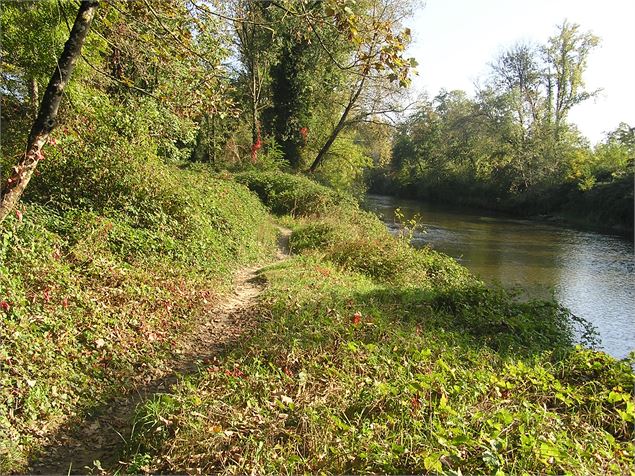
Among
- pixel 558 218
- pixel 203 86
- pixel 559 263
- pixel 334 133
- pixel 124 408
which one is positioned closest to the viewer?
pixel 124 408

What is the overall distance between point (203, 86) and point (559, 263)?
17069mm

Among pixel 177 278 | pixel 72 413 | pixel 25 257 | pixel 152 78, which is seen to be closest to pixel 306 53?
pixel 152 78

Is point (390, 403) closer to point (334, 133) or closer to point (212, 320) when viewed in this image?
point (212, 320)

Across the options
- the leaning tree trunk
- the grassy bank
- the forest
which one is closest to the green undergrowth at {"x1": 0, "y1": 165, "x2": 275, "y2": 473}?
the forest

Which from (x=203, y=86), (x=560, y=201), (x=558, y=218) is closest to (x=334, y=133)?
(x=558, y=218)

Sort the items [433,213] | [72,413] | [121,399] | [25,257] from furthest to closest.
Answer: [433,213], [25,257], [121,399], [72,413]

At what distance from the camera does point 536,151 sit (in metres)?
38.7

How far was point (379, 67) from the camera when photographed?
4652mm

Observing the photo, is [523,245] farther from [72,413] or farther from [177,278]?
[72,413]

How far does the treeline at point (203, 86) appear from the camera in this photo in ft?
19.9

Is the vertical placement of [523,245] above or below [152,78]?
below

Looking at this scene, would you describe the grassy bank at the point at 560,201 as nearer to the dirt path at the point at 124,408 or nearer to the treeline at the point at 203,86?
the treeline at the point at 203,86

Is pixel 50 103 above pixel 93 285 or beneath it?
above

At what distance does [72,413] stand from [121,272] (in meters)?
3.03
